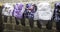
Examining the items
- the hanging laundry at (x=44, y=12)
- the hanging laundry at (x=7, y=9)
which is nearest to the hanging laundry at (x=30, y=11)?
the hanging laundry at (x=44, y=12)

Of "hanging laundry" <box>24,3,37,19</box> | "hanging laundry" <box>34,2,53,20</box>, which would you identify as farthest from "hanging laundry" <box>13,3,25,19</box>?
"hanging laundry" <box>34,2,53,20</box>

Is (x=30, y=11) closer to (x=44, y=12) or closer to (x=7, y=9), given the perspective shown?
(x=44, y=12)

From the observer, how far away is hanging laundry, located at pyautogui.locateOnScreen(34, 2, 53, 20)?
155 cm

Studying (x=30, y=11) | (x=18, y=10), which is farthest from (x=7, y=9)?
(x=30, y=11)

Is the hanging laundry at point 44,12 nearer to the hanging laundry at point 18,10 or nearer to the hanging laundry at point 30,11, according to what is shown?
the hanging laundry at point 30,11

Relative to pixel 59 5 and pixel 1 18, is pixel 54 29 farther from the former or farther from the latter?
pixel 1 18

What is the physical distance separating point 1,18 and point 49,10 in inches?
26.6

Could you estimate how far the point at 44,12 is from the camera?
1568 millimetres

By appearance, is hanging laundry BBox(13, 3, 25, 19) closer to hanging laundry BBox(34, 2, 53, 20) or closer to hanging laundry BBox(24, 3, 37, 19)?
hanging laundry BBox(24, 3, 37, 19)

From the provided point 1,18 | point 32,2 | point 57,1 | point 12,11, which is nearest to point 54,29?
point 57,1

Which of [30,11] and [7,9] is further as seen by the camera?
[7,9]

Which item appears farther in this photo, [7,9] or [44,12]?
[7,9]

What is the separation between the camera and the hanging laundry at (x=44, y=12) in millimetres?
1550

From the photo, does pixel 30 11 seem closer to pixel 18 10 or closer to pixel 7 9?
pixel 18 10
